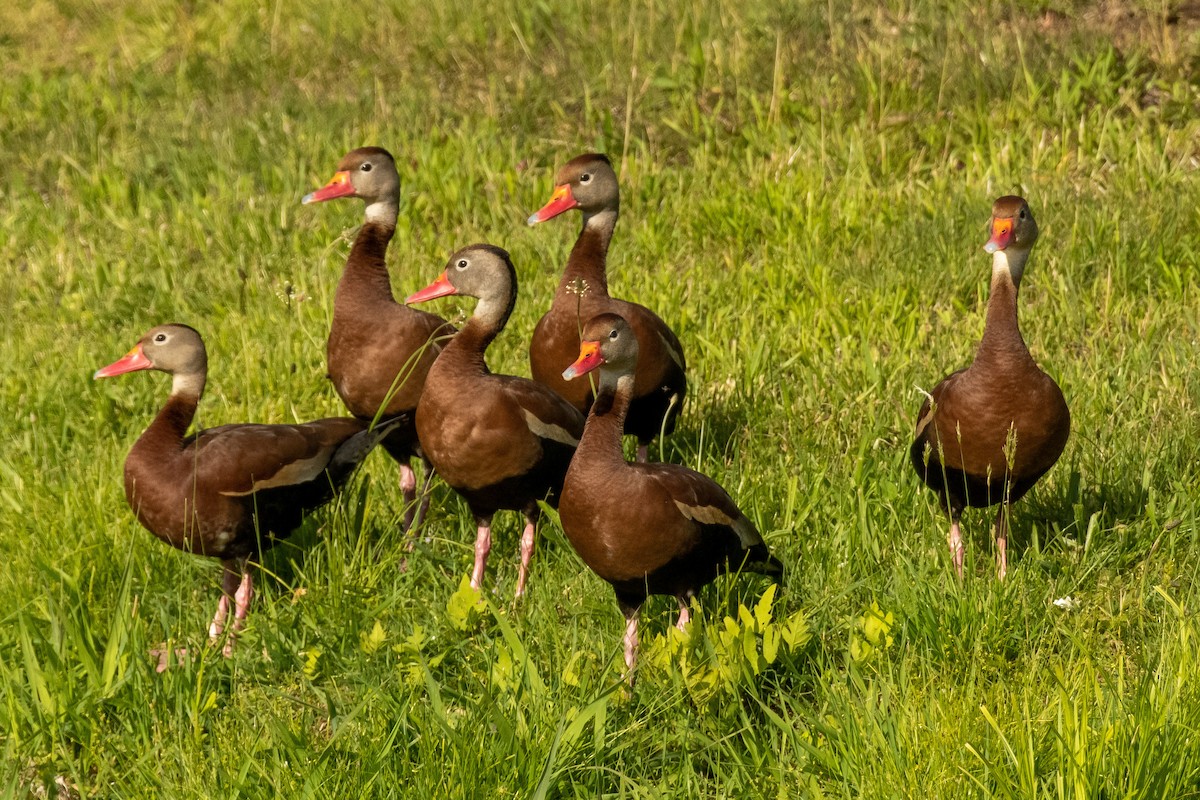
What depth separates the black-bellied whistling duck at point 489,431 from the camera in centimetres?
Result: 475

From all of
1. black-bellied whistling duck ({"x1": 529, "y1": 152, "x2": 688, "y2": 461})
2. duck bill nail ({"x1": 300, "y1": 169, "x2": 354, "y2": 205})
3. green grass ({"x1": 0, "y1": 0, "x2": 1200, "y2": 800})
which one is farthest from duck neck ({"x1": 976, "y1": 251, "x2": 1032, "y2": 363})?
duck bill nail ({"x1": 300, "y1": 169, "x2": 354, "y2": 205})

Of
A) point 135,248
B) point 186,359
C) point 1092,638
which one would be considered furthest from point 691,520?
point 135,248

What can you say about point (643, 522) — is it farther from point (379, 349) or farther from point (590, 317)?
point (379, 349)

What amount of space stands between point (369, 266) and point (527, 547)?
4.80 feet

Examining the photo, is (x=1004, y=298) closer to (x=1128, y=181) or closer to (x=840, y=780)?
(x=840, y=780)

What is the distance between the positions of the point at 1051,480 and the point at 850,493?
2.65ft

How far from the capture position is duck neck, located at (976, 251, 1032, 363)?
4.43 m

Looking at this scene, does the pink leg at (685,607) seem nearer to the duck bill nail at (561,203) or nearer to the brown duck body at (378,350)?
the brown duck body at (378,350)

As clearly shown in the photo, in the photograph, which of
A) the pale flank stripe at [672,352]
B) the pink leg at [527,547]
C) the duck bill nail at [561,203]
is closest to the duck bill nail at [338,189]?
the duck bill nail at [561,203]

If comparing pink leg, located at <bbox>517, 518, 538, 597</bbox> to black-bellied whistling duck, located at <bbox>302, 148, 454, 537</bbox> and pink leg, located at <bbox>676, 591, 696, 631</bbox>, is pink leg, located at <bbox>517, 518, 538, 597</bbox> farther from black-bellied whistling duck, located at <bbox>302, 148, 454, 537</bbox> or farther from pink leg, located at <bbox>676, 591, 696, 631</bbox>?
pink leg, located at <bbox>676, 591, 696, 631</bbox>

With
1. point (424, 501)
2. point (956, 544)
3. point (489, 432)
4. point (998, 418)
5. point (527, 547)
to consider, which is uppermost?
point (998, 418)

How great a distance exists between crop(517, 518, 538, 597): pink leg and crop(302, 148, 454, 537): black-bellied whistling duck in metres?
0.50

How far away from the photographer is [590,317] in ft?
17.4

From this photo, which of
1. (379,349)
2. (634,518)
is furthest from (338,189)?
(634,518)
